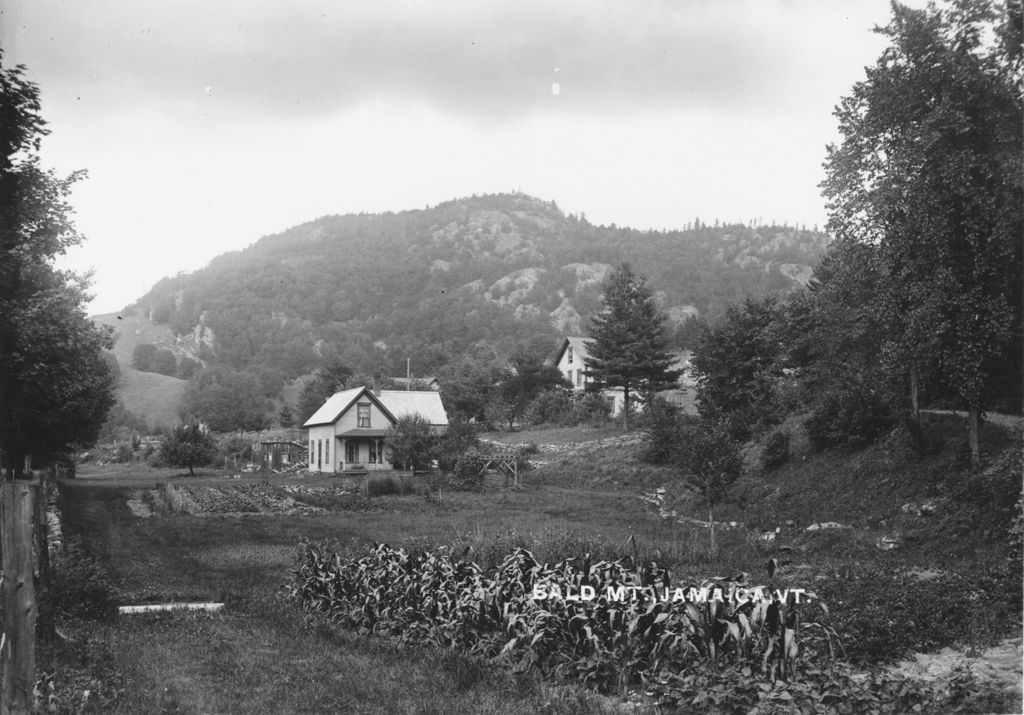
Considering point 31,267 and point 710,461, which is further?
point 710,461

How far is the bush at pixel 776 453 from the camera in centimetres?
2759

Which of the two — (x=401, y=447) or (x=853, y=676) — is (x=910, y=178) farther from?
(x=401, y=447)

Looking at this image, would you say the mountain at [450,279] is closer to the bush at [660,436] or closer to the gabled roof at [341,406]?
the gabled roof at [341,406]

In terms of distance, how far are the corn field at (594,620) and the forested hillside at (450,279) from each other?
7487 cm

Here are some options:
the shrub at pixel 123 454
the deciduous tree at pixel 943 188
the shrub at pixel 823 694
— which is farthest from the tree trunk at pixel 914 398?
the shrub at pixel 123 454

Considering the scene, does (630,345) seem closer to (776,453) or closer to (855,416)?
(776,453)

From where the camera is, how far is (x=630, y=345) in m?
45.0

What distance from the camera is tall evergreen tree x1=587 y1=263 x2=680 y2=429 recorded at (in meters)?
45.1

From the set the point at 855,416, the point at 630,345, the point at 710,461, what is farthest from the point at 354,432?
the point at 710,461

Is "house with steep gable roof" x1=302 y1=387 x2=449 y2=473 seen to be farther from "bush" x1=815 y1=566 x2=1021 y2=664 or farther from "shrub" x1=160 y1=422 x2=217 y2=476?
"bush" x1=815 y1=566 x2=1021 y2=664

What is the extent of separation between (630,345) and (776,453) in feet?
59.4

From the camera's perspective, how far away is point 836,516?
2064 centimetres

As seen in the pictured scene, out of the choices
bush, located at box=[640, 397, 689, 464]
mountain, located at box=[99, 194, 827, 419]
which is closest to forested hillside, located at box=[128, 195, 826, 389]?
mountain, located at box=[99, 194, 827, 419]

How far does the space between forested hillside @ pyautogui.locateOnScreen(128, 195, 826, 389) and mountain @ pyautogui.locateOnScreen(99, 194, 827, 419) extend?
0.74 ft
